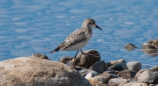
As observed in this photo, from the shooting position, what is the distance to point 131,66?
549 inches

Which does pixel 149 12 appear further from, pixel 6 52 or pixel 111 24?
pixel 6 52

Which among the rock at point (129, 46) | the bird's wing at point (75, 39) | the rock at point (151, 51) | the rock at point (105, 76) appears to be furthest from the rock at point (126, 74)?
the rock at point (129, 46)

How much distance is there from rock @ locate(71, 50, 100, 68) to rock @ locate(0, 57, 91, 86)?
505 centimetres

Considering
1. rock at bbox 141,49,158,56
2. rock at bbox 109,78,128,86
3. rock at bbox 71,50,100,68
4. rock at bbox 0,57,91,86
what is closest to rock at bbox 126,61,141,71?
rock at bbox 71,50,100,68

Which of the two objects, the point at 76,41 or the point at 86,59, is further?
the point at 86,59

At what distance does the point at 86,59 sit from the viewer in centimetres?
1420

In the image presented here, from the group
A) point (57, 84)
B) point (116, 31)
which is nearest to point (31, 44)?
point (116, 31)

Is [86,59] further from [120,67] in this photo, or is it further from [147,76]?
[147,76]

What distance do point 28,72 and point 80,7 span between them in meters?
12.4

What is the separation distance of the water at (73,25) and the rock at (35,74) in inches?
230

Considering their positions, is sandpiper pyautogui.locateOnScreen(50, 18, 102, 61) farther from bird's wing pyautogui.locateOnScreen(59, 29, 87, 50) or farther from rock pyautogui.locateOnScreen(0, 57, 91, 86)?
rock pyautogui.locateOnScreen(0, 57, 91, 86)

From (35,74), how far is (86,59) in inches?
218

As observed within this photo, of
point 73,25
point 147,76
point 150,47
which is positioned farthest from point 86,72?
point 73,25

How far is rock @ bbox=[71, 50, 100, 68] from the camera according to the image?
14.2 metres
